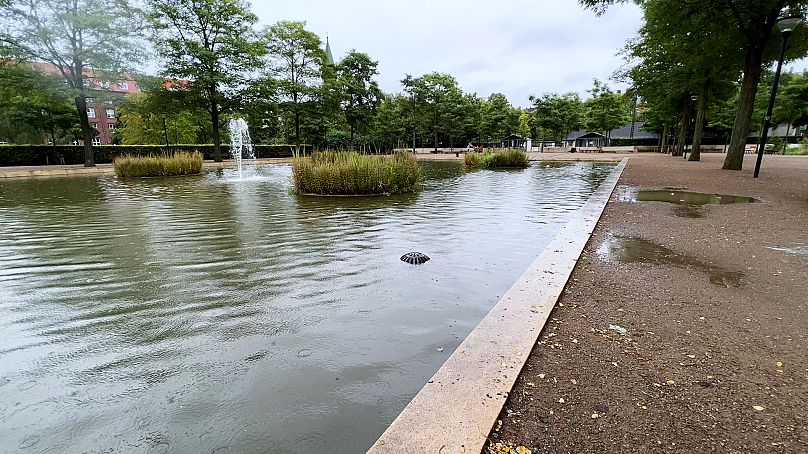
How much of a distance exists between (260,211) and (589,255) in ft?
19.7

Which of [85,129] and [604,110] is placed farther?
[604,110]

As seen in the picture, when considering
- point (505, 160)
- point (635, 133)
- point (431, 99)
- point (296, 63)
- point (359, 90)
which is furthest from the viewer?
point (635, 133)

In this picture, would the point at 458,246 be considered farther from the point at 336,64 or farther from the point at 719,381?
the point at 336,64

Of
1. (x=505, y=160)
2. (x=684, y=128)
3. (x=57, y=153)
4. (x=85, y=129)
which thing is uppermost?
(x=684, y=128)

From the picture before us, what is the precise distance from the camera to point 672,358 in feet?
7.48

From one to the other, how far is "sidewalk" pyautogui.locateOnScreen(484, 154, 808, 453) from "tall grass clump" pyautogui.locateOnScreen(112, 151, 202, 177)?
677 inches

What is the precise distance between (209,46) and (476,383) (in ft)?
95.3

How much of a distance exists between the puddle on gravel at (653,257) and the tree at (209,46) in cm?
2505

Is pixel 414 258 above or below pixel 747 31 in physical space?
below

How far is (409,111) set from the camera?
1745 inches

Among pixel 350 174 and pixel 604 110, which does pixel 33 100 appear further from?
pixel 604 110

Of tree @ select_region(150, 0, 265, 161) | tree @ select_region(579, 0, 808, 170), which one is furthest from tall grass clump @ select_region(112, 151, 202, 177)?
tree @ select_region(579, 0, 808, 170)

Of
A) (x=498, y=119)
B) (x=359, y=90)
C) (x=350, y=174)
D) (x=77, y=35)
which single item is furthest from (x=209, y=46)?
(x=498, y=119)

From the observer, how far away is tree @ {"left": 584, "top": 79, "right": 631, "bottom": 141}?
1939 inches
